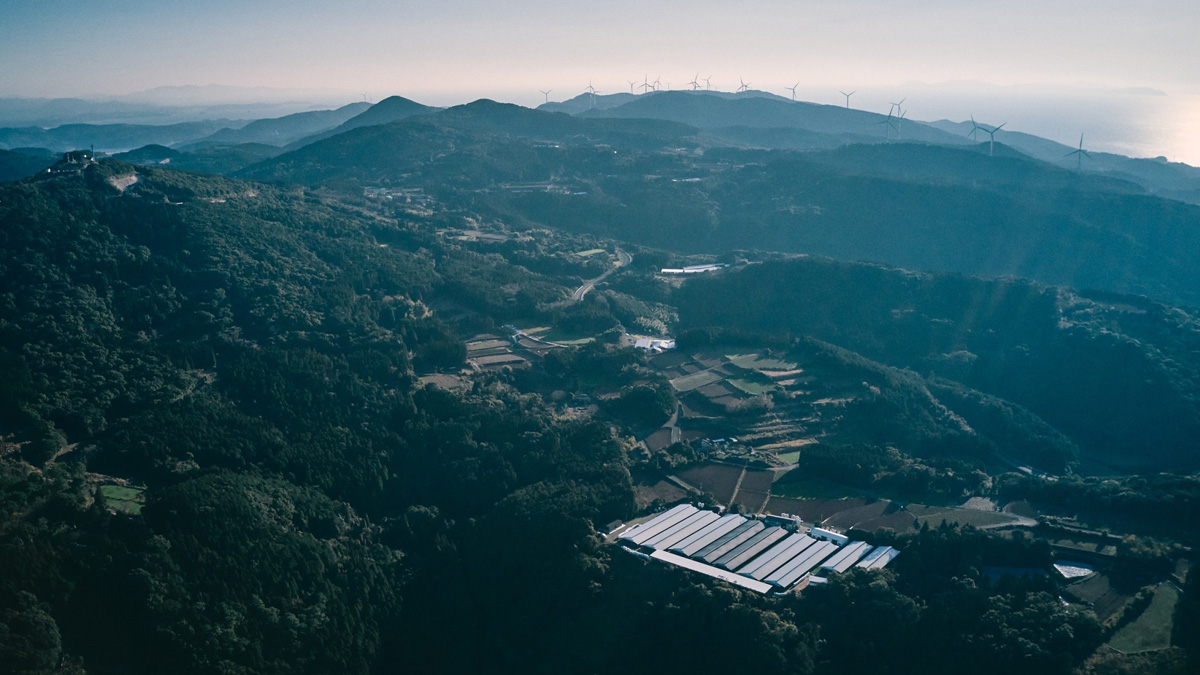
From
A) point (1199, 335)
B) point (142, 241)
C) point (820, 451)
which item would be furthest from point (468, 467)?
point (1199, 335)

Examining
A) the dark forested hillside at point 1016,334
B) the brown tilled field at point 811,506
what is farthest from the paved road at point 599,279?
the brown tilled field at point 811,506

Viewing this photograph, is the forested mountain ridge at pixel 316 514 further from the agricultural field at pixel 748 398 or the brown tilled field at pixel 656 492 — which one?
the agricultural field at pixel 748 398

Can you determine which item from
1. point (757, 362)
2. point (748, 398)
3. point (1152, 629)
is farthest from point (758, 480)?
point (1152, 629)

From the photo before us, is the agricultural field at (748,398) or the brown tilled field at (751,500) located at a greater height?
the agricultural field at (748,398)

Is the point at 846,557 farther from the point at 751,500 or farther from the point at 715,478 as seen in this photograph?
the point at 715,478

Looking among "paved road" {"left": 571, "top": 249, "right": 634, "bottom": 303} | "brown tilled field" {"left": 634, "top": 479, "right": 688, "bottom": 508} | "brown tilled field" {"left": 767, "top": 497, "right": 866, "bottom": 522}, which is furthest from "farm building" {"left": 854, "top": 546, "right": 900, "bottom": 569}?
"paved road" {"left": 571, "top": 249, "right": 634, "bottom": 303}

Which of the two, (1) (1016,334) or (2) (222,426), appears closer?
(2) (222,426)

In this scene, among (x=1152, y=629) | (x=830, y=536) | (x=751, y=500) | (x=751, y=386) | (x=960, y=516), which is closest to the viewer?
(x=1152, y=629)
